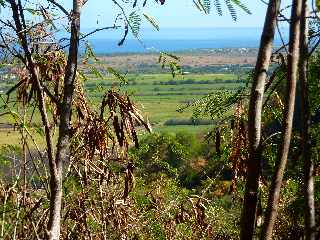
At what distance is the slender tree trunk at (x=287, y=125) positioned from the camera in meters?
1.69

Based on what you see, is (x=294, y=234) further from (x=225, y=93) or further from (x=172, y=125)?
(x=172, y=125)

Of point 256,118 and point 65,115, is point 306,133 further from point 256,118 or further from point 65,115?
point 65,115

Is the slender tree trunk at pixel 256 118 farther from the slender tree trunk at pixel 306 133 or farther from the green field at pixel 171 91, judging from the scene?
the green field at pixel 171 91


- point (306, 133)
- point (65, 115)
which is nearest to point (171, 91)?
point (306, 133)

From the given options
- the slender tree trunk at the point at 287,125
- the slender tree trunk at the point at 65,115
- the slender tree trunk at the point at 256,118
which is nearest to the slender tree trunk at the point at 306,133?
the slender tree trunk at the point at 287,125

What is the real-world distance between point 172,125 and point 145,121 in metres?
52.0

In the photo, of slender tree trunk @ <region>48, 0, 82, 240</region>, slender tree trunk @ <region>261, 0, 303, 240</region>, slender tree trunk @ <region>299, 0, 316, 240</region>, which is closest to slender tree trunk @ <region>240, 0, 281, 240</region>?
slender tree trunk @ <region>261, 0, 303, 240</region>

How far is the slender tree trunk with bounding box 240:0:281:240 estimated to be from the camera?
166 cm

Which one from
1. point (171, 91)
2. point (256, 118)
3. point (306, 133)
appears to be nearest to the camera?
point (256, 118)

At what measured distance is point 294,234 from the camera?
5.94m

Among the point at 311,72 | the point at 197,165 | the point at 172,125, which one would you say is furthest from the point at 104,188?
the point at 172,125

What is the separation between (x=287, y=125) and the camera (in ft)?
5.68

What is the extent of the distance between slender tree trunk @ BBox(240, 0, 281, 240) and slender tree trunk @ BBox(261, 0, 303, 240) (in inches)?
1.9

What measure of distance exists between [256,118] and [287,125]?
0.11 m
